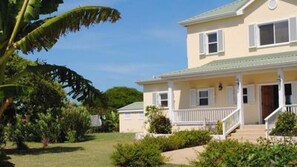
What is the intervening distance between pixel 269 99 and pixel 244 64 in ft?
9.97

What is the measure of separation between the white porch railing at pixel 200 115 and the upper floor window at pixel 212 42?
4.34 metres

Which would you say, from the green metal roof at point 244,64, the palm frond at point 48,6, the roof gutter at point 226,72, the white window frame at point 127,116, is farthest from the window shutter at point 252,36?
the palm frond at point 48,6

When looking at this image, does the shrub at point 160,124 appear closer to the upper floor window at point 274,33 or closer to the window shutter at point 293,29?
the upper floor window at point 274,33

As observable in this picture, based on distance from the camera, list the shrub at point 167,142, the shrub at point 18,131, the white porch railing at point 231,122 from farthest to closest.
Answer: the shrub at point 18,131 → the white porch railing at point 231,122 → the shrub at point 167,142

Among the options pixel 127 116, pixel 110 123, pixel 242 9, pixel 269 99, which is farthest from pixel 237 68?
pixel 110 123

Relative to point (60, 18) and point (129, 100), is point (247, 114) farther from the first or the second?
point (129, 100)

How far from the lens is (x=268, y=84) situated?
2698 centimetres

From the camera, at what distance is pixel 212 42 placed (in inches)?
1200

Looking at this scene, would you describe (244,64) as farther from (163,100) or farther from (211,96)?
(163,100)

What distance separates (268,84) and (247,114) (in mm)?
2059

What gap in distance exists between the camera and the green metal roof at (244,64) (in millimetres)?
24250

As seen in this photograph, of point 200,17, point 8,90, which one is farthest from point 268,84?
point 8,90

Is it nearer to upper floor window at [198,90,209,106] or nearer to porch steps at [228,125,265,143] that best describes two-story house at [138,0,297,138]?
upper floor window at [198,90,209,106]

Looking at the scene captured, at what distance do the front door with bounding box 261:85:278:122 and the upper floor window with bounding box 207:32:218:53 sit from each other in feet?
14.1
